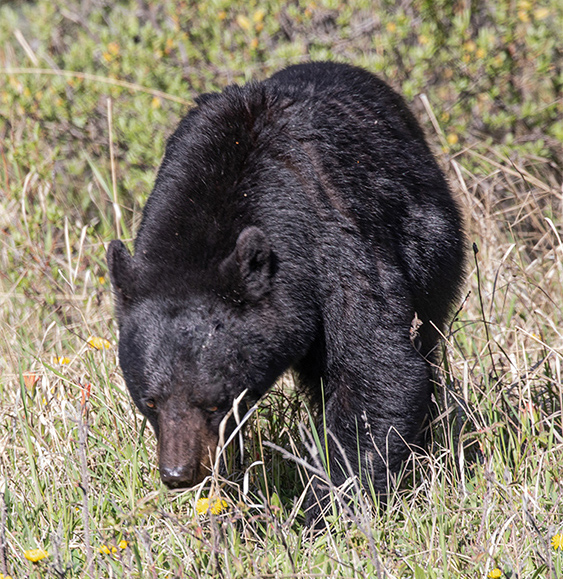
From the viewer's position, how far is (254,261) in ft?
9.33

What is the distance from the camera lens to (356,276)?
2.98 meters

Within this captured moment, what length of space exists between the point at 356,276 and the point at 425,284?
0.45 meters

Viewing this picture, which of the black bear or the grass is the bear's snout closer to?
the black bear

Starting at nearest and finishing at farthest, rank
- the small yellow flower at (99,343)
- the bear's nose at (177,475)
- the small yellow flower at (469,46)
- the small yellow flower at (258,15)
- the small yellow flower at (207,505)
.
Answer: the small yellow flower at (207,505), the bear's nose at (177,475), the small yellow flower at (99,343), the small yellow flower at (469,46), the small yellow flower at (258,15)

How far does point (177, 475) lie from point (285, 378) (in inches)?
67.5

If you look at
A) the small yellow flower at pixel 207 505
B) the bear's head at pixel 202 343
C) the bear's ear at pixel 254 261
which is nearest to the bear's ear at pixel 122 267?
the bear's head at pixel 202 343

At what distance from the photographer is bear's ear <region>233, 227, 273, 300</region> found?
2.78 m

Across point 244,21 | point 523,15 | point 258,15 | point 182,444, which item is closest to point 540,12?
point 523,15

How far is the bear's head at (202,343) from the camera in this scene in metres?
2.78

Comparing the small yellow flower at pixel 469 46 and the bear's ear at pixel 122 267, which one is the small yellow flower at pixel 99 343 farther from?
the small yellow flower at pixel 469 46

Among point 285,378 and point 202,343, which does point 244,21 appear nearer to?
point 285,378

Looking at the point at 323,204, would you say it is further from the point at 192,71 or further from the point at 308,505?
the point at 192,71

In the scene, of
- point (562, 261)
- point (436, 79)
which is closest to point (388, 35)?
point (436, 79)

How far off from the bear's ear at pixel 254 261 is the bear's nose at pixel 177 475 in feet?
2.05
